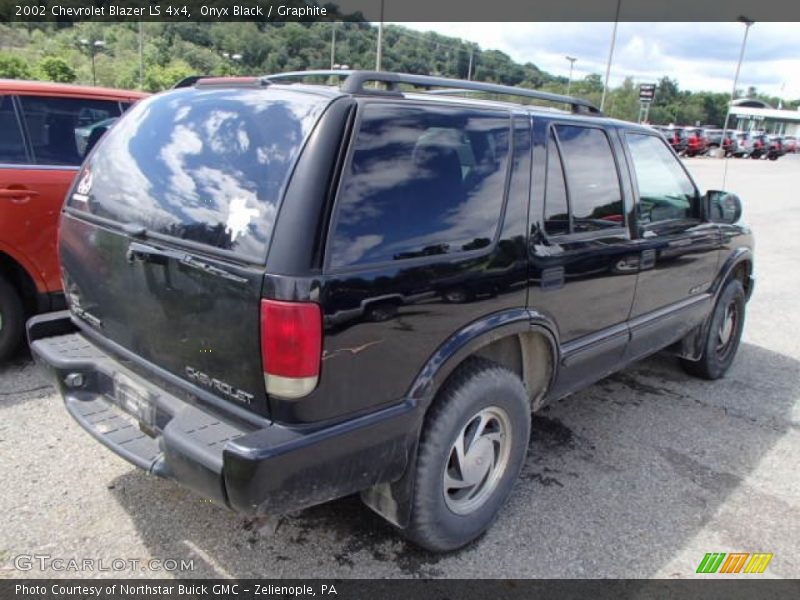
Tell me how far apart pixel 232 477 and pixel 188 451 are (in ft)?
0.69

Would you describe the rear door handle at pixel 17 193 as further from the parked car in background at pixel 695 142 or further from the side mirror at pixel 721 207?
the parked car in background at pixel 695 142

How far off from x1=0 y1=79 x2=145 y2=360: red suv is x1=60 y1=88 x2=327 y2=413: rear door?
1.49 meters

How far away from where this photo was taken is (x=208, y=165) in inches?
90.7

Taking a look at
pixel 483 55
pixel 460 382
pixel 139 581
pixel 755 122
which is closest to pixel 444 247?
pixel 460 382

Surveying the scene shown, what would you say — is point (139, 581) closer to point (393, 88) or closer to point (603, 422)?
point (393, 88)

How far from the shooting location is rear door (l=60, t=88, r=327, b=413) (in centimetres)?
210

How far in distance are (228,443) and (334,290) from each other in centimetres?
59

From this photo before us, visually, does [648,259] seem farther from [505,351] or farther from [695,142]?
[695,142]

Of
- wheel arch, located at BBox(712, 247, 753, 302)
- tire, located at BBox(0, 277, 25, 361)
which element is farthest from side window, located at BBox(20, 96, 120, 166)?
wheel arch, located at BBox(712, 247, 753, 302)

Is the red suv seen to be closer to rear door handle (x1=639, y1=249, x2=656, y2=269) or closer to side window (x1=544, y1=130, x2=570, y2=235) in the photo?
side window (x1=544, y1=130, x2=570, y2=235)

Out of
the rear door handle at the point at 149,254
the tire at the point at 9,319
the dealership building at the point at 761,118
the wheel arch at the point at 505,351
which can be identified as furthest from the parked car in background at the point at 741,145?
the rear door handle at the point at 149,254

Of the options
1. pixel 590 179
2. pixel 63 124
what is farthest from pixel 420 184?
pixel 63 124

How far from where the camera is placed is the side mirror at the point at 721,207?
14.0 ft

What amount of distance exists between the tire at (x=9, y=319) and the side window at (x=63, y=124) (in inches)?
34.8
